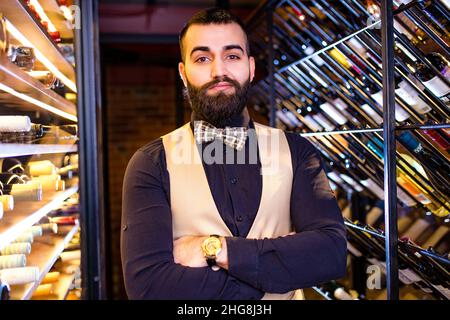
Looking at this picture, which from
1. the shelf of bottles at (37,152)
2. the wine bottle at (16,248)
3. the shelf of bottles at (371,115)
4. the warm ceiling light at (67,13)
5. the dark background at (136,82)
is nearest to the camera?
the shelf of bottles at (37,152)

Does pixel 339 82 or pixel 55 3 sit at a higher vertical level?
pixel 55 3

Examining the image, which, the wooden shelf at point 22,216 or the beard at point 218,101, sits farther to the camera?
the beard at point 218,101

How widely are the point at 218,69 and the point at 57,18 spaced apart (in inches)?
35.0

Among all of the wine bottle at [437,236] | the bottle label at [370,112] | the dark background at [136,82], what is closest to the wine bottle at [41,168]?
the bottle label at [370,112]

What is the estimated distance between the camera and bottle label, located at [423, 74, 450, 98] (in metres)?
1.78

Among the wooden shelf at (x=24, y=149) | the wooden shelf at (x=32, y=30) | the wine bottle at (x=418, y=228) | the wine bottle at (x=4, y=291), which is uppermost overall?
the wooden shelf at (x=32, y=30)

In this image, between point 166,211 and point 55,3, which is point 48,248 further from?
point 55,3

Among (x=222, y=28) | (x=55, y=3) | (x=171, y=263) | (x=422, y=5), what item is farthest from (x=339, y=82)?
(x=171, y=263)

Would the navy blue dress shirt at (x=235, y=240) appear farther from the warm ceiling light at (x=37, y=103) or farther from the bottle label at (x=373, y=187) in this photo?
the bottle label at (x=373, y=187)

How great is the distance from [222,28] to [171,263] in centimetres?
67

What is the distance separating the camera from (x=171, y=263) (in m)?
1.45

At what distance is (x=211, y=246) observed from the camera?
147cm

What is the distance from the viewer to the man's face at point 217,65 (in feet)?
5.20

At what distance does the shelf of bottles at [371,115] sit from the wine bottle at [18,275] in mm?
1217
